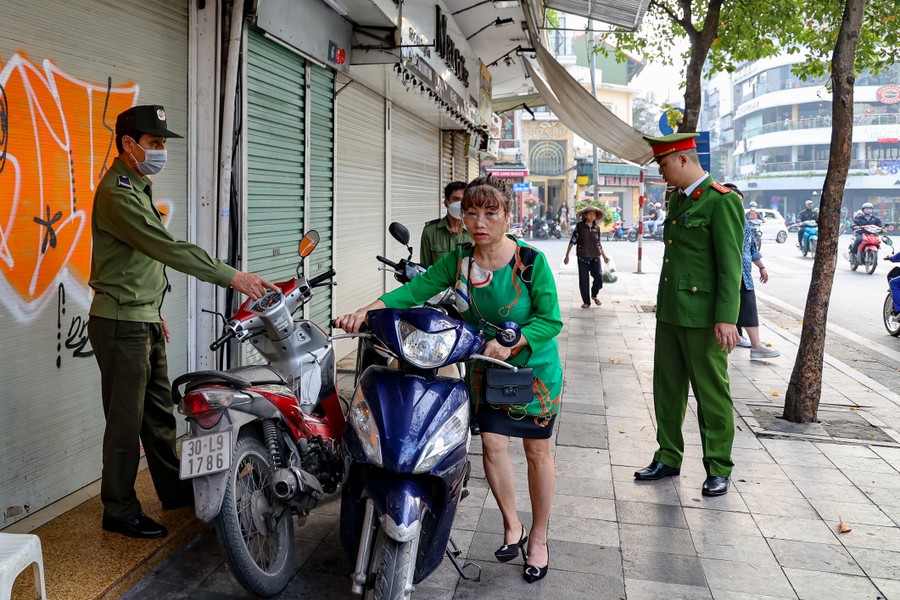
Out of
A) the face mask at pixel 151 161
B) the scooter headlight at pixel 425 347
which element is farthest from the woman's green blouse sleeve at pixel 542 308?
the face mask at pixel 151 161

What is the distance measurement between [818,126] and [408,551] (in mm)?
62095

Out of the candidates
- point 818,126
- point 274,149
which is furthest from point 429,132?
point 818,126

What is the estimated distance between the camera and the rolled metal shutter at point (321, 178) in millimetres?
6832

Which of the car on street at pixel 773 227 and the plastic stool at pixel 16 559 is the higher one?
the car on street at pixel 773 227

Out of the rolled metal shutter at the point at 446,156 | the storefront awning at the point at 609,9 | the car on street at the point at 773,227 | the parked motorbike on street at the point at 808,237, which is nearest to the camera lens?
the storefront awning at the point at 609,9

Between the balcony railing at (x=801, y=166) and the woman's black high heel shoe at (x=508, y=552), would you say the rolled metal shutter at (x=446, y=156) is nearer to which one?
the woman's black high heel shoe at (x=508, y=552)

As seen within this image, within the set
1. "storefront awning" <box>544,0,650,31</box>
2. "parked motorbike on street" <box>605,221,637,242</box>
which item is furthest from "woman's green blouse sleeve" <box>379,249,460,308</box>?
"parked motorbike on street" <box>605,221,637,242</box>

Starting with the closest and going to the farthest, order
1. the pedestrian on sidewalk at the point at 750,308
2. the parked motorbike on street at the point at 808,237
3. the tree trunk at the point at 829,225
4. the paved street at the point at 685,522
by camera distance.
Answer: the paved street at the point at 685,522 → the tree trunk at the point at 829,225 → the pedestrian on sidewalk at the point at 750,308 → the parked motorbike on street at the point at 808,237

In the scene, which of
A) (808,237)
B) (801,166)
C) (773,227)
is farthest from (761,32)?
(801,166)

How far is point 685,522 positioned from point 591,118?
23.3 ft

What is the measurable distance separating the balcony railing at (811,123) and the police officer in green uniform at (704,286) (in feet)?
184

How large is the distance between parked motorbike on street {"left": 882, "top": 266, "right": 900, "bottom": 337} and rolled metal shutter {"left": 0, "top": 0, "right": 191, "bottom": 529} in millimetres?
9818

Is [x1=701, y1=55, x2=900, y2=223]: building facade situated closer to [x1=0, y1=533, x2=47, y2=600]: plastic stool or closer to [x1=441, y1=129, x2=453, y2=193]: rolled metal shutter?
[x1=441, y1=129, x2=453, y2=193]: rolled metal shutter

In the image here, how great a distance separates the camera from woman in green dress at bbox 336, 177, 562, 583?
338cm
